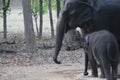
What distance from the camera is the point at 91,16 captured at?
8.84m

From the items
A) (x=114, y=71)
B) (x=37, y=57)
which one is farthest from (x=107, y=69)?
(x=37, y=57)

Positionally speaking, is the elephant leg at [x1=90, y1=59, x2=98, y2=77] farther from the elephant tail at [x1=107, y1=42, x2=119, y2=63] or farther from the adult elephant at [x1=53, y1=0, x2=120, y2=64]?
the elephant tail at [x1=107, y1=42, x2=119, y2=63]

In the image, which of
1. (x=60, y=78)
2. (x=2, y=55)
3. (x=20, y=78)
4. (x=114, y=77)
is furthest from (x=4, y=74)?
(x=114, y=77)

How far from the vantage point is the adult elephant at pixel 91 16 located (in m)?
8.77

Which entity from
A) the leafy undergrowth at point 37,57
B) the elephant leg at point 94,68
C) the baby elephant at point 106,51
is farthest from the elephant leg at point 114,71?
the leafy undergrowth at point 37,57

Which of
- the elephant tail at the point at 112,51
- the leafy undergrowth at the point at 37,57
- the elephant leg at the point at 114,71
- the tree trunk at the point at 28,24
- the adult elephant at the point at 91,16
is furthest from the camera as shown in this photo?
the tree trunk at the point at 28,24

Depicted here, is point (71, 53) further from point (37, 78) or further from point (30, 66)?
point (37, 78)

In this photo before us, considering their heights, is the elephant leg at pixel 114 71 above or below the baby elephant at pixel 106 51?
below

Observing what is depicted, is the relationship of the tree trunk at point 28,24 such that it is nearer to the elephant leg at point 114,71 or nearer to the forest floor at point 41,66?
the forest floor at point 41,66

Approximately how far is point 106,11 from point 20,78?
4.55 m

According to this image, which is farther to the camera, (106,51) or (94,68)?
(94,68)

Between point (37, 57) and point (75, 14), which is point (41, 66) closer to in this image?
point (37, 57)

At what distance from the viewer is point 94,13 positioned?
8812 millimetres

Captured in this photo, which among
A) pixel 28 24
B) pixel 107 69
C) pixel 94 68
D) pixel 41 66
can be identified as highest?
pixel 28 24
